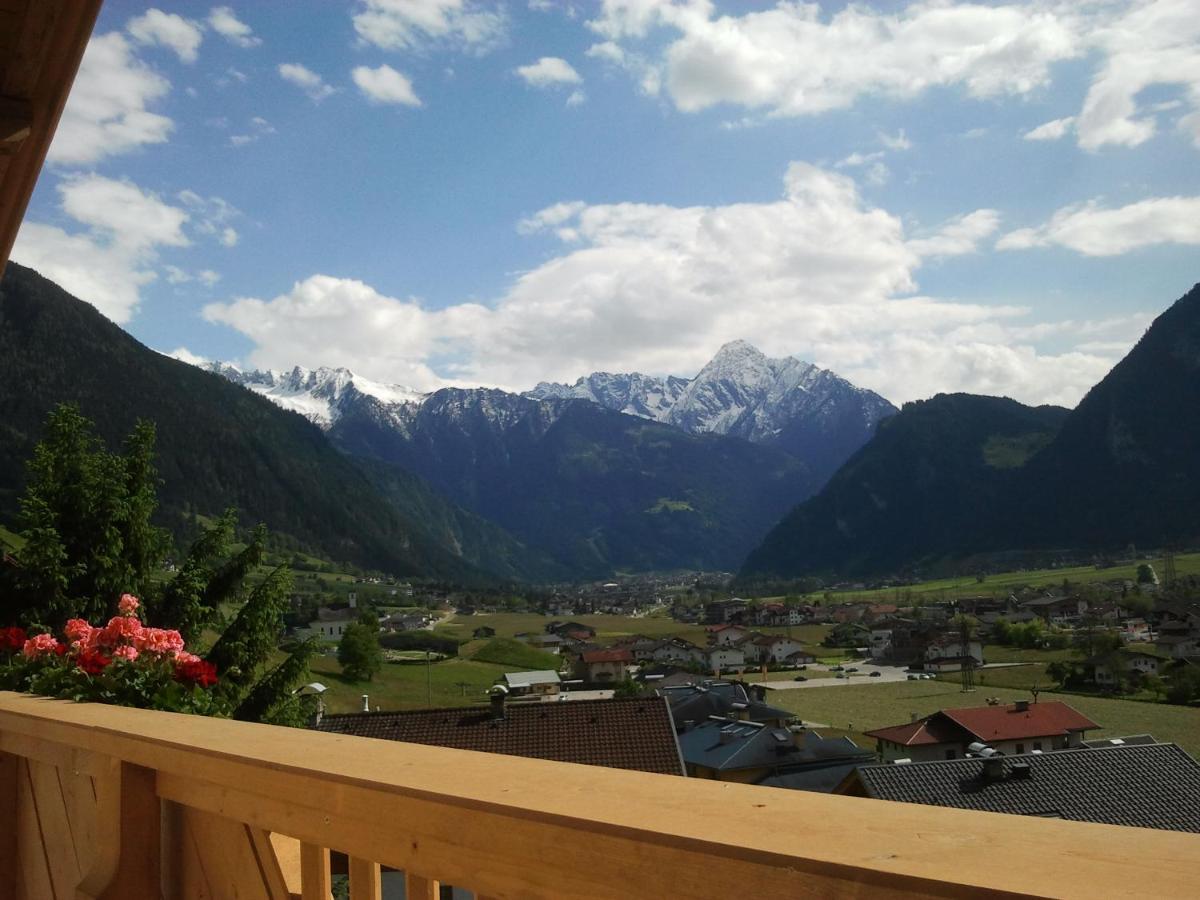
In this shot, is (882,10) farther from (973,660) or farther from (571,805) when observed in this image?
(973,660)

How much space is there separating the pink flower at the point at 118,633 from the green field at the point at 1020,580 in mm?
120189

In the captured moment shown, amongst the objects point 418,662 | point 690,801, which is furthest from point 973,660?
point 690,801

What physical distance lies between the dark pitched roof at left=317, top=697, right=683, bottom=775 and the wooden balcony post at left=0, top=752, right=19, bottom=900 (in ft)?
46.3

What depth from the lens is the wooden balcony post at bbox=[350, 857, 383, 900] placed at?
123 centimetres

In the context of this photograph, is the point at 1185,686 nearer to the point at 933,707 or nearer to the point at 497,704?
the point at 933,707

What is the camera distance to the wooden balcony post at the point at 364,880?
123 centimetres

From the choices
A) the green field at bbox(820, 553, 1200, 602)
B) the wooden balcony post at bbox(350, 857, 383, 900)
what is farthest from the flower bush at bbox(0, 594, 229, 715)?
the green field at bbox(820, 553, 1200, 602)

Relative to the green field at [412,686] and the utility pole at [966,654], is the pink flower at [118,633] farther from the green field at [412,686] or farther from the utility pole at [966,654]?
the utility pole at [966,654]

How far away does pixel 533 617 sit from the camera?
412ft

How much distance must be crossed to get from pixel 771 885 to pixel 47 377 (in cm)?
12725

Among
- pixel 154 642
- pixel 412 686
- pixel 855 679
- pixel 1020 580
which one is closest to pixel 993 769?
pixel 154 642

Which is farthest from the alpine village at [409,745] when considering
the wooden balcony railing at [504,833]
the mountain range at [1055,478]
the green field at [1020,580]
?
the mountain range at [1055,478]

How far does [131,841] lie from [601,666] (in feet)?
235

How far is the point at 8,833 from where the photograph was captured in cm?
272
